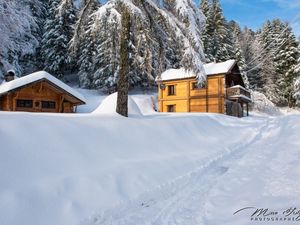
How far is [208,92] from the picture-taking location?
98.2 ft

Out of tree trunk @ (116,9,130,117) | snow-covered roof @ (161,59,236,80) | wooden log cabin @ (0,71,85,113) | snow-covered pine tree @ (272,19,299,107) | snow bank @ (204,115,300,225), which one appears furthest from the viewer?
snow-covered pine tree @ (272,19,299,107)

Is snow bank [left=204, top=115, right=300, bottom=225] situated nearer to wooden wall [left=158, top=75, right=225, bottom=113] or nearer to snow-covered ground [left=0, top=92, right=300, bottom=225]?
snow-covered ground [left=0, top=92, right=300, bottom=225]

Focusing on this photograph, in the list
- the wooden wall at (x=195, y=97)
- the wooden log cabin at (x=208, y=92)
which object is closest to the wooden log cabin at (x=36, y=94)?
the wooden log cabin at (x=208, y=92)

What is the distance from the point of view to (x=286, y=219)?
3.73 metres

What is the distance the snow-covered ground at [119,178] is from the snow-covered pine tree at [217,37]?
3406cm

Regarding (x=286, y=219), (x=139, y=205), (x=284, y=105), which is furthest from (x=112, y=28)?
(x=284, y=105)

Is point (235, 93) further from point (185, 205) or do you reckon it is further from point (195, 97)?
point (185, 205)

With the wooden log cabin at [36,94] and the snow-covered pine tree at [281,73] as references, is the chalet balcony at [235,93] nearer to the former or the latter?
the wooden log cabin at [36,94]

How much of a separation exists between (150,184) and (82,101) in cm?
1613

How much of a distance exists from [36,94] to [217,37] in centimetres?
2949

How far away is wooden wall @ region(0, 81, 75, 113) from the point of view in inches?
747

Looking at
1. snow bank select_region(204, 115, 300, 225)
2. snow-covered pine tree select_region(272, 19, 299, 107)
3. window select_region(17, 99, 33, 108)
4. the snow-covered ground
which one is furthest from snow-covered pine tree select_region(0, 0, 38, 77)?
snow-covered pine tree select_region(272, 19, 299, 107)

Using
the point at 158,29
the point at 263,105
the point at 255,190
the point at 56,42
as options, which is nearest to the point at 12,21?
the point at 158,29

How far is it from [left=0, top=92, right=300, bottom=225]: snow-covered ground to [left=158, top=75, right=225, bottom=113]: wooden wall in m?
20.8
